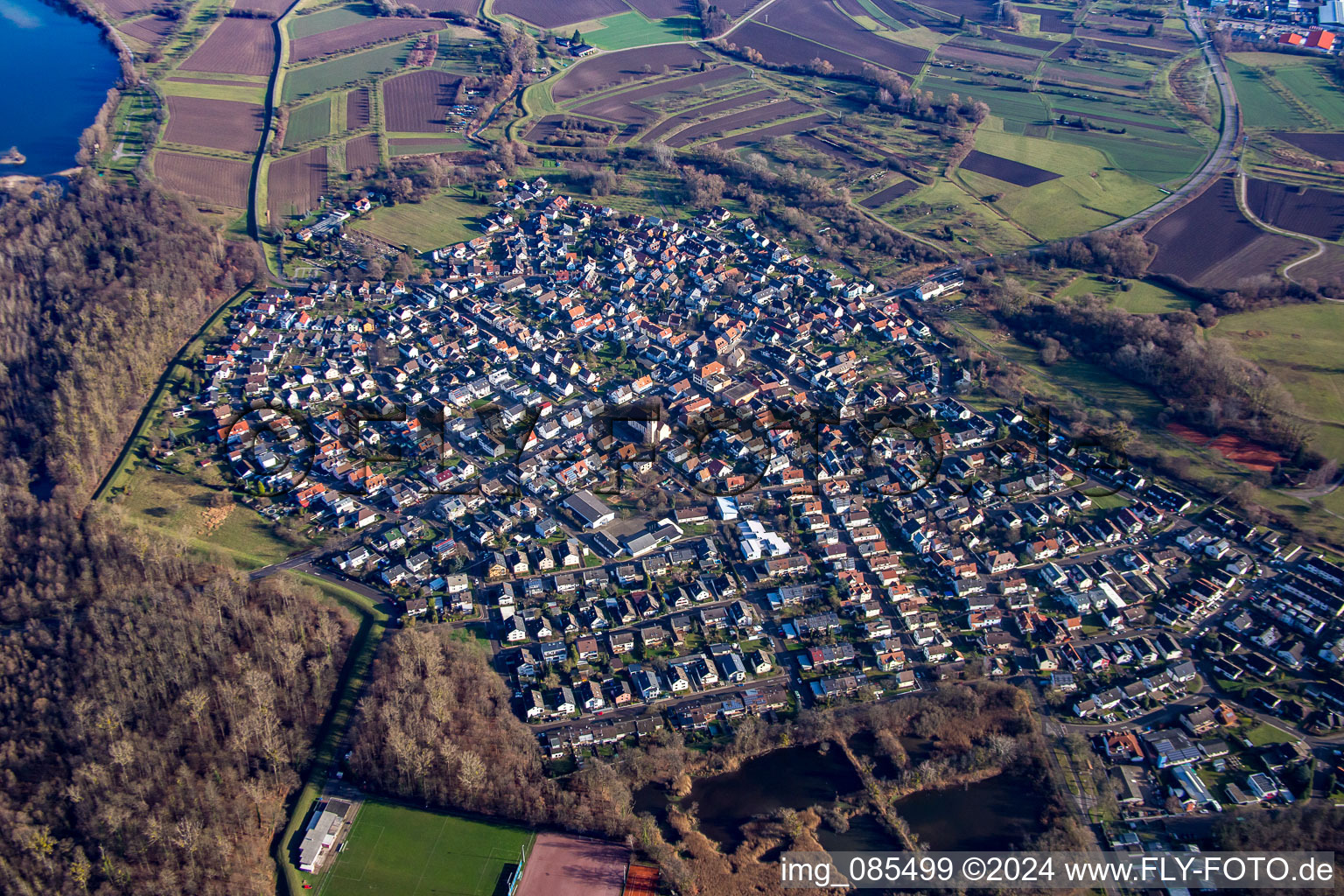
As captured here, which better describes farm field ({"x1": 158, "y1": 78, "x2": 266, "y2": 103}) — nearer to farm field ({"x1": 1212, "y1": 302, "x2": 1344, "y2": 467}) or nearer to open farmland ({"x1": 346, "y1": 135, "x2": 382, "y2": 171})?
open farmland ({"x1": 346, "y1": 135, "x2": 382, "y2": 171})

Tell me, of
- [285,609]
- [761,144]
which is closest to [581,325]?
[285,609]

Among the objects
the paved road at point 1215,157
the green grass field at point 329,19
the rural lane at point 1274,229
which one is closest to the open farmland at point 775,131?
the paved road at point 1215,157

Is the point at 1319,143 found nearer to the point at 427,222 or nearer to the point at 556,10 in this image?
the point at 427,222

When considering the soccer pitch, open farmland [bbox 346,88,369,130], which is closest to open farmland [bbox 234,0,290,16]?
open farmland [bbox 346,88,369,130]

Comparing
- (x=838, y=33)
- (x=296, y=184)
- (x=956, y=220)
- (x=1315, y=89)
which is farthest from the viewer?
(x=838, y=33)

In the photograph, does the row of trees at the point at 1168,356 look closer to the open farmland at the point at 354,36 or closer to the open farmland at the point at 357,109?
the open farmland at the point at 357,109

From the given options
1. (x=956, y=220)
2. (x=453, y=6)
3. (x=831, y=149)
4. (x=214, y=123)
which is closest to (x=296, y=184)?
(x=214, y=123)
